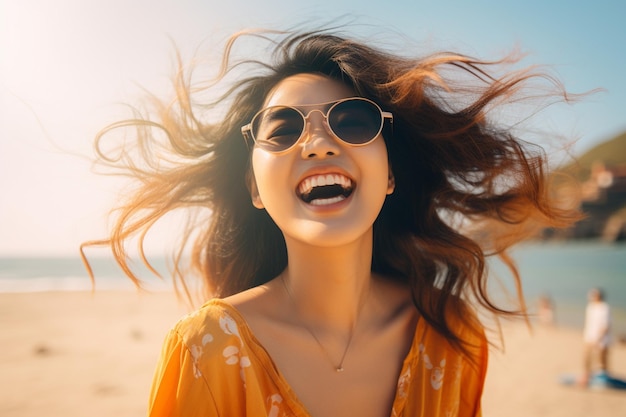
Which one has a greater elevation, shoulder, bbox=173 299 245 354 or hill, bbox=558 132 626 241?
shoulder, bbox=173 299 245 354

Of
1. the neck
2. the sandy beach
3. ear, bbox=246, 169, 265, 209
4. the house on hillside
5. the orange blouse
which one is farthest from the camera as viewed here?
the house on hillside

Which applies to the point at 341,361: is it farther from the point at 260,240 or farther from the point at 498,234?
the point at 498,234

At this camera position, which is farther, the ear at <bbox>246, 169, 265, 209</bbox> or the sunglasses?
the ear at <bbox>246, 169, 265, 209</bbox>

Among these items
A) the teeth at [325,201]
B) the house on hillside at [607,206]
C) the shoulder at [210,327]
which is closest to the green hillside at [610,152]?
the house on hillside at [607,206]

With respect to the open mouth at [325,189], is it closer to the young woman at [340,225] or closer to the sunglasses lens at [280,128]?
the young woman at [340,225]

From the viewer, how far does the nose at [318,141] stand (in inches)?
85.7

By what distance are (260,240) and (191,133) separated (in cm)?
71

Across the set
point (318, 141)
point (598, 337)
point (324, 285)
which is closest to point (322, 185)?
point (318, 141)

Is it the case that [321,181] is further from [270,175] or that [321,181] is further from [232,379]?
[232,379]

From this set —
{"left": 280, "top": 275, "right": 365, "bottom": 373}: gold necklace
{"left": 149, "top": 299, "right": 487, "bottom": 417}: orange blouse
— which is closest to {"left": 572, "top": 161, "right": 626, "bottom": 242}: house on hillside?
{"left": 149, "top": 299, "right": 487, "bottom": 417}: orange blouse

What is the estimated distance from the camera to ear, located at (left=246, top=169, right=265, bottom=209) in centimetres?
262

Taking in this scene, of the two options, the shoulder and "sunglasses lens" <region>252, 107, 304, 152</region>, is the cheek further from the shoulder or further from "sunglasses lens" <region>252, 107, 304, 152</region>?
the shoulder

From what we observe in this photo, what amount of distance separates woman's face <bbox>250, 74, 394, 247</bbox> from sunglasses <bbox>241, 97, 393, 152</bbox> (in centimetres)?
3

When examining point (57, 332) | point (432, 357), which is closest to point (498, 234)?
point (432, 357)
